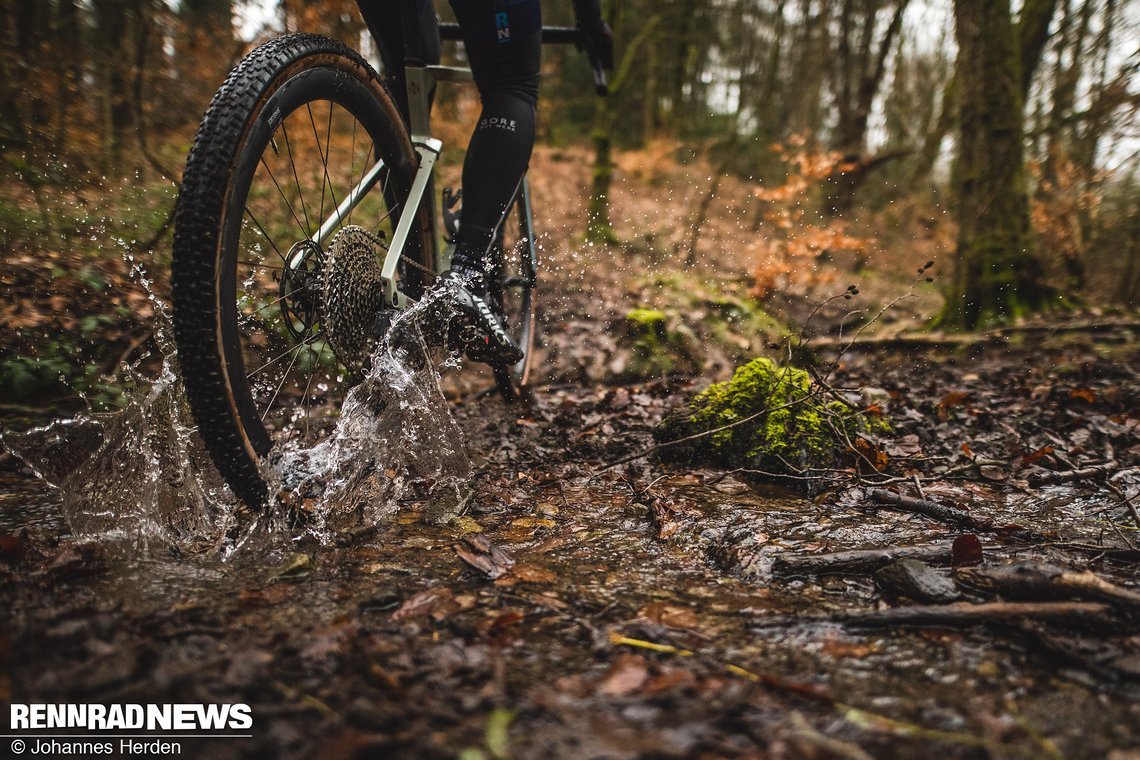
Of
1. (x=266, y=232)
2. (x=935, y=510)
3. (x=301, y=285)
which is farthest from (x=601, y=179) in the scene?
(x=935, y=510)

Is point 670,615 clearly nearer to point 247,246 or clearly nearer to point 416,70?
point 247,246

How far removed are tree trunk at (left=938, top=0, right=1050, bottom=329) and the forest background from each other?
0.02 m

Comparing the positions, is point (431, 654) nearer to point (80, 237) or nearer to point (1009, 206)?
point (80, 237)

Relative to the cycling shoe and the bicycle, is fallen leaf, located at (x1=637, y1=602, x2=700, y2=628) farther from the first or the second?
the cycling shoe

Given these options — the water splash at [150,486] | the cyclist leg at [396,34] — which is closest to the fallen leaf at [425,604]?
the water splash at [150,486]

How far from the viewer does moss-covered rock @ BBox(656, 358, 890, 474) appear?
2289 mm

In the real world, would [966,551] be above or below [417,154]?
below

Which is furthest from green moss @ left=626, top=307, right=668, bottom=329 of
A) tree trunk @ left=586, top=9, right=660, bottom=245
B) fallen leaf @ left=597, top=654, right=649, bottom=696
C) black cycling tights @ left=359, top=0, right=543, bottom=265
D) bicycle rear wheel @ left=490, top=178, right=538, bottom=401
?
tree trunk @ left=586, top=9, right=660, bottom=245

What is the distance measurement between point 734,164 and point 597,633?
14944 millimetres

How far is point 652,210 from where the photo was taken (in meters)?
11.6

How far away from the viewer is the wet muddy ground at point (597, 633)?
2.66 feet

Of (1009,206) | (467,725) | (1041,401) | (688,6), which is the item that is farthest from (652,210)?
(467,725)

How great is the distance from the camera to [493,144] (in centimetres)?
229

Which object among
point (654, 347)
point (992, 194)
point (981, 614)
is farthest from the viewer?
point (992, 194)
